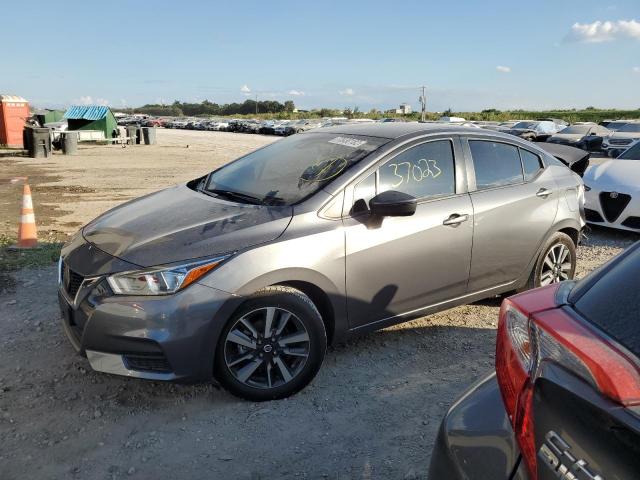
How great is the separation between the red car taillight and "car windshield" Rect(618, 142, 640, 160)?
28.0 ft

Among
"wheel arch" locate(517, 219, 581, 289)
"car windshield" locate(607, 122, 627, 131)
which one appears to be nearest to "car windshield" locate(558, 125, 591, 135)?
"car windshield" locate(607, 122, 627, 131)

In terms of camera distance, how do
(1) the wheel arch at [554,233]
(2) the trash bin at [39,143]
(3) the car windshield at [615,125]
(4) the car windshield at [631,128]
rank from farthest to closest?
(3) the car windshield at [615,125] < (4) the car windshield at [631,128] < (2) the trash bin at [39,143] < (1) the wheel arch at [554,233]

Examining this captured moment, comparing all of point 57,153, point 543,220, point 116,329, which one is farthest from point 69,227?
point 57,153

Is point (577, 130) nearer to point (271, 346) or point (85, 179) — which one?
point (85, 179)

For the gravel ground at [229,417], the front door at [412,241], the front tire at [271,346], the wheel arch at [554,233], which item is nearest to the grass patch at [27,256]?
the gravel ground at [229,417]

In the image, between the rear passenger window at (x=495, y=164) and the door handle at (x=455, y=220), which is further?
the rear passenger window at (x=495, y=164)

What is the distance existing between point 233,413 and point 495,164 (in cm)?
278

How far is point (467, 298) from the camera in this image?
4.30m

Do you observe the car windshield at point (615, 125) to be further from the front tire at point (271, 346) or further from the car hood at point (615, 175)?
the front tire at point (271, 346)

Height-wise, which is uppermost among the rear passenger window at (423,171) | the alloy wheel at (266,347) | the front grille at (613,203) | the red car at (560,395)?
the rear passenger window at (423,171)

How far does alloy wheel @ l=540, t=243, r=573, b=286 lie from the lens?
4.89 meters

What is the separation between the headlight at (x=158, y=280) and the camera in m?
3.09

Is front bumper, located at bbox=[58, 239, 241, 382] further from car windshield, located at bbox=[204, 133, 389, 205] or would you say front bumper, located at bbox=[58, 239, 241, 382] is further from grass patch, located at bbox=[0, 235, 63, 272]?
grass patch, located at bbox=[0, 235, 63, 272]

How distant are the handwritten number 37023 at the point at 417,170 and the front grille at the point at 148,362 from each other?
1.87 m
